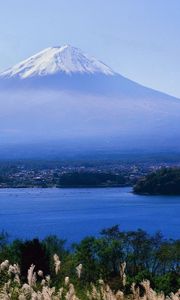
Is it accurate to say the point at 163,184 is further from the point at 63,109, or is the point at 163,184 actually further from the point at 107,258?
the point at 63,109

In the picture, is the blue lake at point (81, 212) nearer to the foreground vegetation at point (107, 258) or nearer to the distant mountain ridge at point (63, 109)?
the foreground vegetation at point (107, 258)

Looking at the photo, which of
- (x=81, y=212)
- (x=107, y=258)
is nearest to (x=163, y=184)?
(x=81, y=212)

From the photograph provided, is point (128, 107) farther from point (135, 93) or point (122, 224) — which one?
point (122, 224)

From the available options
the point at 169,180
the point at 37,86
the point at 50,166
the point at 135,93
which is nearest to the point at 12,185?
the point at 169,180

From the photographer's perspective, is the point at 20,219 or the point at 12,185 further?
the point at 12,185

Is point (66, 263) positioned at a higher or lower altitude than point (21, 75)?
lower

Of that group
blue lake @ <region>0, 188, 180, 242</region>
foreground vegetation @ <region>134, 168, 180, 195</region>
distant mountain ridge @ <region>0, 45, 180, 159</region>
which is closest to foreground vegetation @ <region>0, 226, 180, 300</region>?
blue lake @ <region>0, 188, 180, 242</region>

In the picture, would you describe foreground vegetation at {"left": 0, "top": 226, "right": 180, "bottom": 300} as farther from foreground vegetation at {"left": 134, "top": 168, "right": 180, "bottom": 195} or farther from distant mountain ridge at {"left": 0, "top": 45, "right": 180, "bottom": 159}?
distant mountain ridge at {"left": 0, "top": 45, "right": 180, "bottom": 159}
